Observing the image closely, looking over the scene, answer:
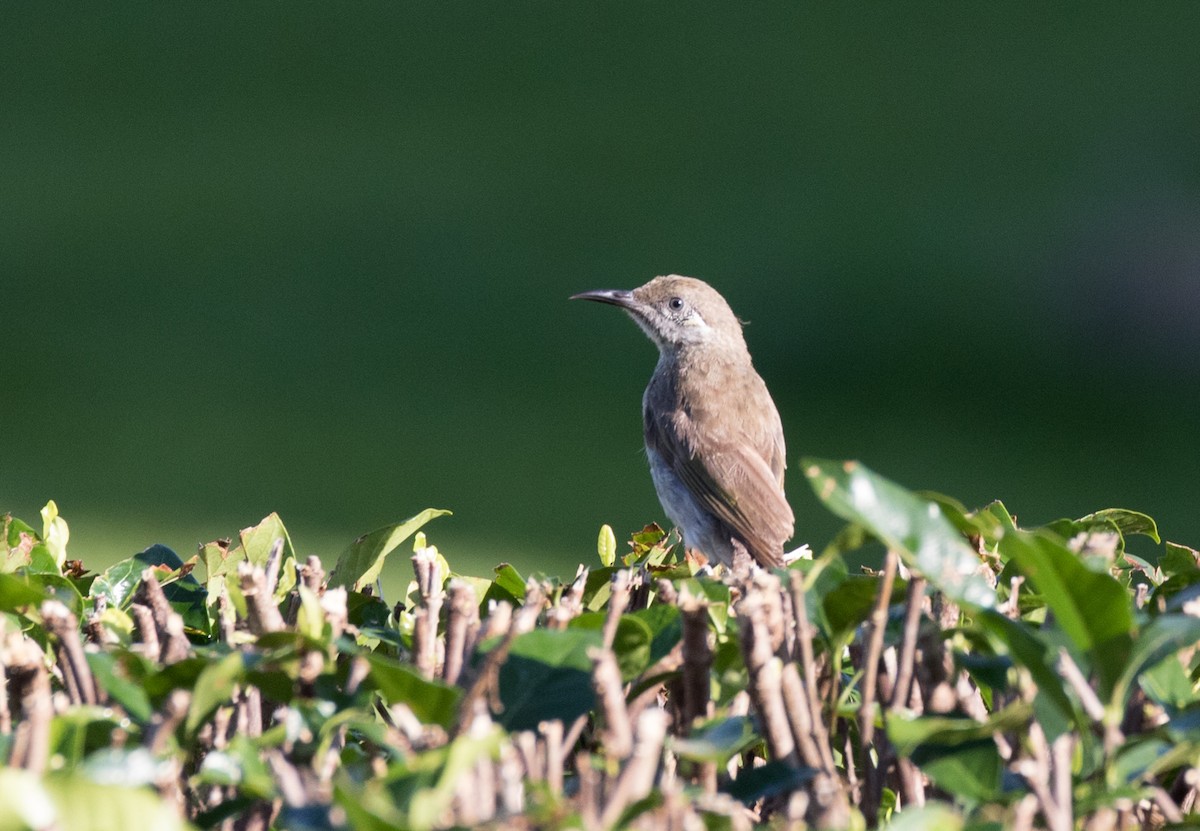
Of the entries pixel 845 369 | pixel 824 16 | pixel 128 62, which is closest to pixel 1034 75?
pixel 824 16

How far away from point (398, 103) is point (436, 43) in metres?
1.16

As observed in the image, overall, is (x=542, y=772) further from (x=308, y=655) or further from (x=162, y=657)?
(x=162, y=657)

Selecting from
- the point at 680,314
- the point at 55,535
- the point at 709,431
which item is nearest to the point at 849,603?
the point at 55,535

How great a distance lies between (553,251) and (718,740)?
42.0ft

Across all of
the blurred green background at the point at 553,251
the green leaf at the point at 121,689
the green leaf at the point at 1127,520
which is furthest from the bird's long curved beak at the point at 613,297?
the green leaf at the point at 121,689

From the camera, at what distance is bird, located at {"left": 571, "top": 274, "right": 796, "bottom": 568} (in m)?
5.21

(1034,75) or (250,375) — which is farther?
(1034,75)

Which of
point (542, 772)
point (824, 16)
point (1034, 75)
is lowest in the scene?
point (542, 772)

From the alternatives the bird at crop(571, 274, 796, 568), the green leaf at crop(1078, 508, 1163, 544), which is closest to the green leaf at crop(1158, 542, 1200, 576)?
the green leaf at crop(1078, 508, 1163, 544)

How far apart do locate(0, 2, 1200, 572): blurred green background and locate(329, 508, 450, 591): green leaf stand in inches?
219

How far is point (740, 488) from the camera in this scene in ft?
17.1

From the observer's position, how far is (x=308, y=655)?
1597 millimetres

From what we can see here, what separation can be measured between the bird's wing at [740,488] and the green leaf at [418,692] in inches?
143

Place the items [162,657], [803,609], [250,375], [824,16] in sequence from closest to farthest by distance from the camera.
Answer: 1. [803,609]
2. [162,657]
3. [250,375]
4. [824,16]
